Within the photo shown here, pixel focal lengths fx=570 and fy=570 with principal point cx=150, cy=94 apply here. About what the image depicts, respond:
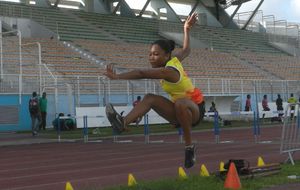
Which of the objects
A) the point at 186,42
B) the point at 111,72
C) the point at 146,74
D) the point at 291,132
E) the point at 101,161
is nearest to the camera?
the point at 111,72

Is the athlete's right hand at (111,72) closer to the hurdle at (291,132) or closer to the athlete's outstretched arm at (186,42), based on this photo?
the athlete's outstretched arm at (186,42)

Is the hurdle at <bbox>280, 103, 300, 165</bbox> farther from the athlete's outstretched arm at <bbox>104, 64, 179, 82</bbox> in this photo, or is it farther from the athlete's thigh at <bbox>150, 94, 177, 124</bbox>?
the athlete's outstretched arm at <bbox>104, 64, 179, 82</bbox>

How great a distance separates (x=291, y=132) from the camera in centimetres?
1211

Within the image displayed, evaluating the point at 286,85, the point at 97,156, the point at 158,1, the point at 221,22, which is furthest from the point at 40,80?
the point at 221,22

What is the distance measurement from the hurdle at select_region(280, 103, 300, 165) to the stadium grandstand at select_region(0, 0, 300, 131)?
1474 cm

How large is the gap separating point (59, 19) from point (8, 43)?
1175 centimetres

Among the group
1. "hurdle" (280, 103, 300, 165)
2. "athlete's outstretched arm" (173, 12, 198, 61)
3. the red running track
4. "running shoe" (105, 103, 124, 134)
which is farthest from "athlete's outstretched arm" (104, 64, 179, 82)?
"hurdle" (280, 103, 300, 165)

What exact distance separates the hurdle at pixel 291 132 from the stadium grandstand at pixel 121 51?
580 inches

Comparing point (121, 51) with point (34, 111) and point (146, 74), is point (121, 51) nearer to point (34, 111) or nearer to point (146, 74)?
point (34, 111)

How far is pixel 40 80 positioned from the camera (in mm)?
26672

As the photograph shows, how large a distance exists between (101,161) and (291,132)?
4.41 m

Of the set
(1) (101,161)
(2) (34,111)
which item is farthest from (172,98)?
(2) (34,111)

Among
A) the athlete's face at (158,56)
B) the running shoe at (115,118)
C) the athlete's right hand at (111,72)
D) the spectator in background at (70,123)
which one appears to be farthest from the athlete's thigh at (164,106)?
the spectator in background at (70,123)

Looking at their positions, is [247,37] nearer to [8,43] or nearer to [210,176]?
[8,43]
